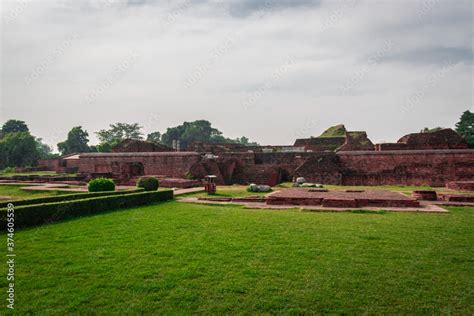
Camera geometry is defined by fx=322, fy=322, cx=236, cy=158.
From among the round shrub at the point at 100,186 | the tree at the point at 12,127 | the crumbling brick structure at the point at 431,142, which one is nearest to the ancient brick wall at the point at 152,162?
the round shrub at the point at 100,186

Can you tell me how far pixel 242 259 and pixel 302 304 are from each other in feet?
4.52

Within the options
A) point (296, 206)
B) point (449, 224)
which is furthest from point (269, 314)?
point (296, 206)

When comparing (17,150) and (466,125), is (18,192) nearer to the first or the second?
(17,150)

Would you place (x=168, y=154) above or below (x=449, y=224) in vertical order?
above

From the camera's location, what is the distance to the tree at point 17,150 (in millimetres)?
39750

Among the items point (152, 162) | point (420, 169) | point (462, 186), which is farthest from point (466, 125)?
point (152, 162)

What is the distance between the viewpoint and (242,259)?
14.2ft

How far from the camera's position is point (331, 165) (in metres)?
18.9

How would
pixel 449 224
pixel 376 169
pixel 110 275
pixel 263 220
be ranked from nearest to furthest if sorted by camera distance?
pixel 110 275 < pixel 449 224 < pixel 263 220 < pixel 376 169

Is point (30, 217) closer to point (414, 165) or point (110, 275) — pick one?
point (110, 275)

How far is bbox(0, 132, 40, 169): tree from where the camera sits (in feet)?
130

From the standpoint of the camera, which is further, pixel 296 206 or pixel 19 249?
pixel 296 206

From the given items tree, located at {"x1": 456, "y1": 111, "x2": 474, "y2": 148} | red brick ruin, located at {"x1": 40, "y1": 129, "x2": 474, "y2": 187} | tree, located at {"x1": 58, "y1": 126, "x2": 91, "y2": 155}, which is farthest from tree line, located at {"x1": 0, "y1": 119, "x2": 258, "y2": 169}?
tree, located at {"x1": 456, "y1": 111, "x2": 474, "y2": 148}

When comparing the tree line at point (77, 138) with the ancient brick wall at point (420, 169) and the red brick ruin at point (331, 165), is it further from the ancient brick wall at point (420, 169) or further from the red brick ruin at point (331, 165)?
the ancient brick wall at point (420, 169)
